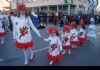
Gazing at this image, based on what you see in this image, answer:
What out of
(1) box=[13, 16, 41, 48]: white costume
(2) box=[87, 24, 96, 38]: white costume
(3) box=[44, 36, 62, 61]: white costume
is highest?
(1) box=[13, 16, 41, 48]: white costume

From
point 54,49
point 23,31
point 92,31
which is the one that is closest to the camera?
point 23,31

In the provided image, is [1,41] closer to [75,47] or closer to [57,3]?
[75,47]

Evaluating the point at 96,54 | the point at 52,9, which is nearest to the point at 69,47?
the point at 96,54

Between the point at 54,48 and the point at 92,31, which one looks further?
the point at 92,31

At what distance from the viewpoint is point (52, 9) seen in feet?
42.0

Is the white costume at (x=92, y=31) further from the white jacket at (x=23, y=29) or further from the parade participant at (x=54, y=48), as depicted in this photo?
the white jacket at (x=23, y=29)

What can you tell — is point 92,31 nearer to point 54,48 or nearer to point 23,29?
point 54,48

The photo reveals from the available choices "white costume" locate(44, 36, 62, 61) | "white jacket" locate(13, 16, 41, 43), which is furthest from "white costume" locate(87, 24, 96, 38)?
"white jacket" locate(13, 16, 41, 43)

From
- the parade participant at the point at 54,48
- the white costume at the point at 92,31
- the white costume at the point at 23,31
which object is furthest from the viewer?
the white costume at the point at 92,31

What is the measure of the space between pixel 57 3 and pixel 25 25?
6.61m

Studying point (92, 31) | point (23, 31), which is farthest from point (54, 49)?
A: point (92, 31)

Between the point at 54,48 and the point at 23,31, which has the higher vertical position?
the point at 23,31

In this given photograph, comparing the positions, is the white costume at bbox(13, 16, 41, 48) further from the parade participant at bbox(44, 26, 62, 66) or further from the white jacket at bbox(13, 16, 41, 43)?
the parade participant at bbox(44, 26, 62, 66)

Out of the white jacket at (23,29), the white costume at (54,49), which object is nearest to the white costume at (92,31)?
the white costume at (54,49)
